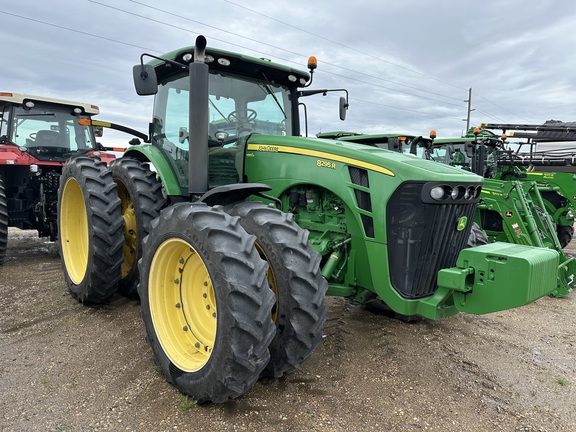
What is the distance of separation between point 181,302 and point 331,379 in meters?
1.24

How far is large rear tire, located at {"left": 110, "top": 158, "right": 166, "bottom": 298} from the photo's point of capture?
4164mm

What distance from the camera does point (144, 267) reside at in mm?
3078

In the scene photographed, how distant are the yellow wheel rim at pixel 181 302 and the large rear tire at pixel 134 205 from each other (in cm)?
112

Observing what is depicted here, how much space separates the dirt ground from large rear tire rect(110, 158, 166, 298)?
14.2 inches

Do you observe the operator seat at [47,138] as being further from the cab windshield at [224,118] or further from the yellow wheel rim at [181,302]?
the yellow wheel rim at [181,302]

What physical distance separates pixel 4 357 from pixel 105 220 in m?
1.40

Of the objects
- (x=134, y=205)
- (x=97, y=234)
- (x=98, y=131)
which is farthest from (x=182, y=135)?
(x=98, y=131)

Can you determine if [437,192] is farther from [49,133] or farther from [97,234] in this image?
[49,133]

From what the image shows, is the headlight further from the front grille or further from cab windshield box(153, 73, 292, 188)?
cab windshield box(153, 73, 292, 188)

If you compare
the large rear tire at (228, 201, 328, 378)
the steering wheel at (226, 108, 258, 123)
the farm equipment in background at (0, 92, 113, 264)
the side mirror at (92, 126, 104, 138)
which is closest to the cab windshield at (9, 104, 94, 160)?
the farm equipment in background at (0, 92, 113, 264)

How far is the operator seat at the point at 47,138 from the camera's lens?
761cm

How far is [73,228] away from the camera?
5.08m

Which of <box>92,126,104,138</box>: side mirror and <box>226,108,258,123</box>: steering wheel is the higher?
<box>92,126,104,138</box>: side mirror

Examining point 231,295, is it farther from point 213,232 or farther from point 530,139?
point 530,139
